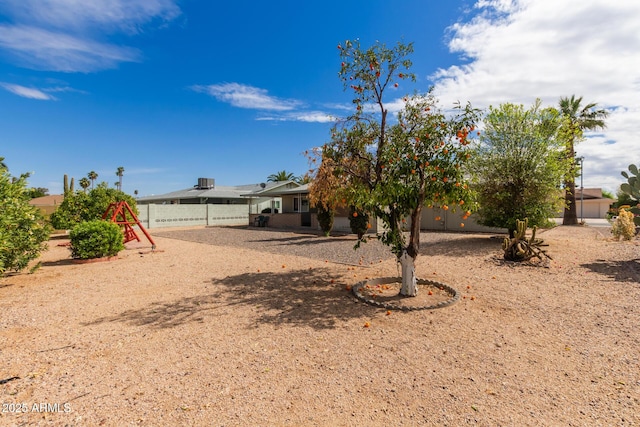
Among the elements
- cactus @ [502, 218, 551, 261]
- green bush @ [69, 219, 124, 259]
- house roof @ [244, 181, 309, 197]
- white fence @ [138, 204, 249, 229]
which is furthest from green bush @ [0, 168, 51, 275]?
white fence @ [138, 204, 249, 229]

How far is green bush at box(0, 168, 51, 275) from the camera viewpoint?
6317mm

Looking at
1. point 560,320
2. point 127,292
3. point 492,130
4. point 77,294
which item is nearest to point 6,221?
point 77,294

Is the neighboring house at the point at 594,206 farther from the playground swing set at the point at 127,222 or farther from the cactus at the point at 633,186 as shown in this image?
the playground swing set at the point at 127,222

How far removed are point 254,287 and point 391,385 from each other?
13.5 feet

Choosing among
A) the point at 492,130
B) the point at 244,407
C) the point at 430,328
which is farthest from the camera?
the point at 492,130

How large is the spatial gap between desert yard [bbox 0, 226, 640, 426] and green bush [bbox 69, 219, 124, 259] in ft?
8.34

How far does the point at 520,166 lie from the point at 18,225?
581 inches

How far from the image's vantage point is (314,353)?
12.2 feet

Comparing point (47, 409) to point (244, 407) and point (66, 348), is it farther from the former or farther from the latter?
point (244, 407)

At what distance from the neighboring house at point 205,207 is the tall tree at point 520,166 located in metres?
16.7

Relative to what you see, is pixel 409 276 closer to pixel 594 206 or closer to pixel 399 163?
pixel 399 163

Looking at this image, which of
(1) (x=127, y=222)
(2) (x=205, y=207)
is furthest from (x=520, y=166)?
(2) (x=205, y=207)

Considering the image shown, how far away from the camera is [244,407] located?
2.75 meters

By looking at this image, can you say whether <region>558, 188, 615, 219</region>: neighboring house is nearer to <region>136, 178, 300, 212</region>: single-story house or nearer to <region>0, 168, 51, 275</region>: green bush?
<region>136, 178, 300, 212</region>: single-story house
